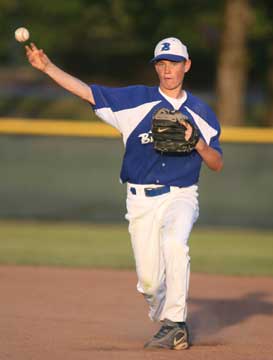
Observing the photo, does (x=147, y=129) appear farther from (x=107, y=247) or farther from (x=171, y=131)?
(x=107, y=247)

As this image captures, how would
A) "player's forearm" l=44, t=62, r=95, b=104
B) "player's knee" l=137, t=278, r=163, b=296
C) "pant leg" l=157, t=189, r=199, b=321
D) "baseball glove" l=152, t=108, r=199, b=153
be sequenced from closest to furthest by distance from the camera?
"baseball glove" l=152, t=108, r=199, b=153 < "pant leg" l=157, t=189, r=199, b=321 < "player's forearm" l=44, t=62, r=95, b=104 < "player's knee" l=137, t=278, r=163, b=296

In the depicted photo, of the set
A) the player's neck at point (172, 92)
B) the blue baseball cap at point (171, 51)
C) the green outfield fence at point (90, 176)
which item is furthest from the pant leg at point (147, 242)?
the green outfield fence at point (90, 176)

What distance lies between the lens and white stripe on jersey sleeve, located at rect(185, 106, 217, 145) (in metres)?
6.15

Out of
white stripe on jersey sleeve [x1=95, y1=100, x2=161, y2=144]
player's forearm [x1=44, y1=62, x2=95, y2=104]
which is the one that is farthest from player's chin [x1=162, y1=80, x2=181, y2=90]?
player's forearm [x1=44, y1=62, x2=95, y2=104]

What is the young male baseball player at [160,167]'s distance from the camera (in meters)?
6.05

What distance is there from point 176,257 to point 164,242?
0.11 m

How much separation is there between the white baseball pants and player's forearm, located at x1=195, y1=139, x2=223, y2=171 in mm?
222

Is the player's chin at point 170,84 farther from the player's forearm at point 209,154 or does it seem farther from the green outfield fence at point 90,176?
the green outfield fence at point 90,176

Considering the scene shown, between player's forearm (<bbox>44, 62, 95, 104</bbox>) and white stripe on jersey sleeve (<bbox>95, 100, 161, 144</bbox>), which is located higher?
player's forearm (<bbox>44, 62, 95, 104</bbox>)

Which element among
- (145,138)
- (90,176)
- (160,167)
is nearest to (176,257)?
(160,167)

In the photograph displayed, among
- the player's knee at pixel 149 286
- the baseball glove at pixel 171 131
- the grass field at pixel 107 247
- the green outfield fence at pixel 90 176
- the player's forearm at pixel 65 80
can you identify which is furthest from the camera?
the green outfield fence at pixel 90 176

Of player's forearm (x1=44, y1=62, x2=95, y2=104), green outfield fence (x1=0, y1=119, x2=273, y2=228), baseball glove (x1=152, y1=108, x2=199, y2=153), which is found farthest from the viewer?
green outfield fence (x1=0, y1=119, x2=273, y2=228)

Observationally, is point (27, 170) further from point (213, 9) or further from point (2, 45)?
point (2, 45)

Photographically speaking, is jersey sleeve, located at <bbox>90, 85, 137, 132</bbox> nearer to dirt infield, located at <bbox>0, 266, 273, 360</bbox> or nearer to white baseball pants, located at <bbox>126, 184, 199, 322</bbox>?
white baseball pants, located at <bbox>126, 184, 199, 322</bbox>
